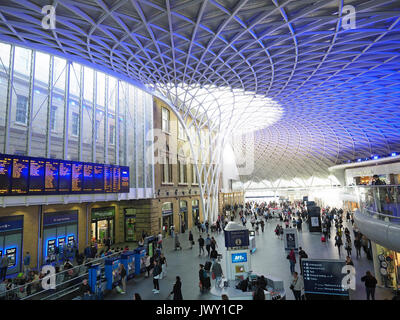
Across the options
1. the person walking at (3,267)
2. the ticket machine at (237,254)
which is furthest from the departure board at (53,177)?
the ticket machine at (237,254)

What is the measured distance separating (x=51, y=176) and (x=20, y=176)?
2.00 meters

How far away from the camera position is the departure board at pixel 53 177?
14.7 meters

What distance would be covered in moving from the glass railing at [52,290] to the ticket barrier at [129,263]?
129 cm

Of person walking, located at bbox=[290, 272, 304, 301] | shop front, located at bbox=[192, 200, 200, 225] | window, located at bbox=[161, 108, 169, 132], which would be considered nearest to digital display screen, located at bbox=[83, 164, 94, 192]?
window, located at bbox=[161, 108, 169, 132]

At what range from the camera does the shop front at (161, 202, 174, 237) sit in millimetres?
30616

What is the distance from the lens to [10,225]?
16750mm

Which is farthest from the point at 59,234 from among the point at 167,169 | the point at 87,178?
the point at 167,169

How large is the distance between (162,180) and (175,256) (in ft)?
41.4

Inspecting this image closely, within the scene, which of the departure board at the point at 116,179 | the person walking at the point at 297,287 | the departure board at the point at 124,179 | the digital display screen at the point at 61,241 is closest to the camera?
the person walking at the point at 297,287

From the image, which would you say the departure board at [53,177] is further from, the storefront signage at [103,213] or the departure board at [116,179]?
the storefront signage at [103,213]

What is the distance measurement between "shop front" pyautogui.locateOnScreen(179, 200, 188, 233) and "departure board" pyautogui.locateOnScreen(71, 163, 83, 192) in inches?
709

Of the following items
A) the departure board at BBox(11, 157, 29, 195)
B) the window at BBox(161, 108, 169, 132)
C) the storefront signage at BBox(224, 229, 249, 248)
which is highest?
the window at BBox(161, 108, 169, 132)

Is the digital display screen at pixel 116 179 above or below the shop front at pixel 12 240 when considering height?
above

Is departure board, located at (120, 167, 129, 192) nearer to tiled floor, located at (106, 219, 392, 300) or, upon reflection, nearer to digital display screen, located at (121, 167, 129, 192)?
digital display screen, located at (121, 167, 129, 192)
